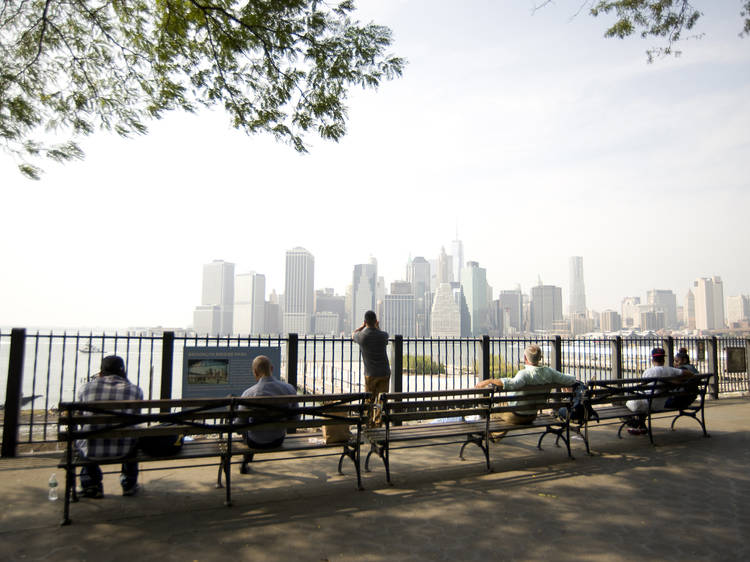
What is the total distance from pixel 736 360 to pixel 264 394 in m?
13.3

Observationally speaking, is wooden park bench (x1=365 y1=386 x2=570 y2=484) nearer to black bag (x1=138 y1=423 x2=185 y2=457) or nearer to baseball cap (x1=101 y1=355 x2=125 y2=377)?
black bag (x1=138 y1=423 x2=185 y2=457)

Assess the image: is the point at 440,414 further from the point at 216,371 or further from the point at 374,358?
the point at 216,371

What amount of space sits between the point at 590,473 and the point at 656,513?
123cm

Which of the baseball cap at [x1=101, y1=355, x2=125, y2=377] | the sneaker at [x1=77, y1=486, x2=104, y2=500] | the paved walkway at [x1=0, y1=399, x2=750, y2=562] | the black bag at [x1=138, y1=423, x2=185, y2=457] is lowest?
the paved walkway at [x1=0, y1=399, x2=750, y2=562]

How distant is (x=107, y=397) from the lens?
4.58 meters

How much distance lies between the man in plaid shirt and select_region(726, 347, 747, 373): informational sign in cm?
1402

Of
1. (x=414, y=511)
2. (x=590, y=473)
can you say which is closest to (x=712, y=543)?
(x=590, y=473)

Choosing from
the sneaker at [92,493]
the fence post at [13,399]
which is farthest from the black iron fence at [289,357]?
the sneaker at [92,493]

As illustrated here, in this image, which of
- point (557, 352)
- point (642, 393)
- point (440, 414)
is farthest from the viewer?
point (557, 352)

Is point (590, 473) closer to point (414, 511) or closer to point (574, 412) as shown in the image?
point (574, 412)

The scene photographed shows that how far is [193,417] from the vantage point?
446 cm

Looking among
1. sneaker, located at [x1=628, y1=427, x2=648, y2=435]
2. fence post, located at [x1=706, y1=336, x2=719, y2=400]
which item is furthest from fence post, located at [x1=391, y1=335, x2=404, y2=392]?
fence post, located at [x1=706, y1=336, x2=719, y2=400]

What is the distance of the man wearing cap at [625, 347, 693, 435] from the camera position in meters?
7.14

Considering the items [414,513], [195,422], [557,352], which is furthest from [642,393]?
[195,422]
